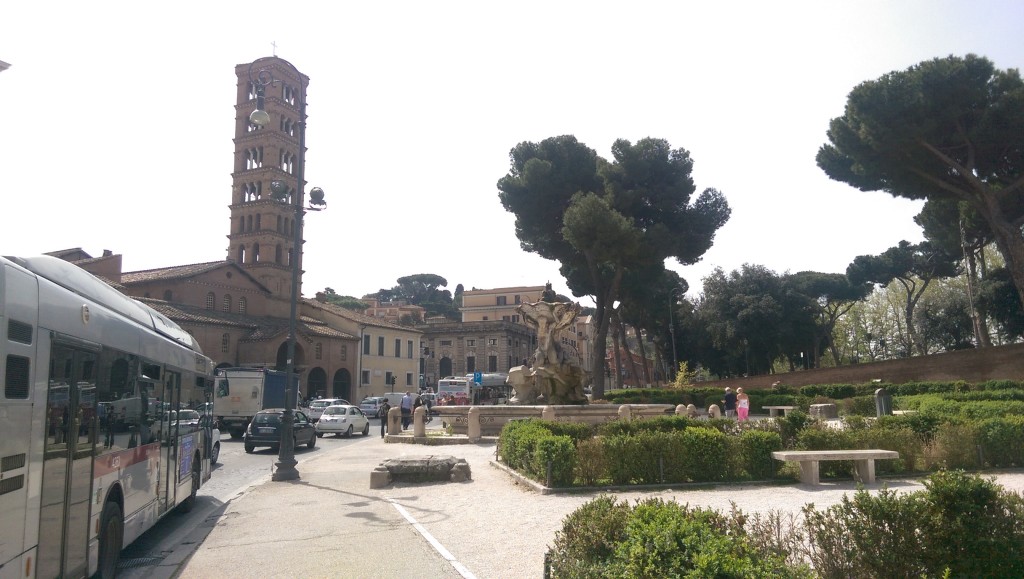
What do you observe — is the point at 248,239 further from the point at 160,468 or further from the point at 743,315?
the point at 160,468

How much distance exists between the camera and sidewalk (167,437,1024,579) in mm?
6512

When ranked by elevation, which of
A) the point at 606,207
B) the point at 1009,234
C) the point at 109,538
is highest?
the point at 606,207

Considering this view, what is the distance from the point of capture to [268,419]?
68.1 ft

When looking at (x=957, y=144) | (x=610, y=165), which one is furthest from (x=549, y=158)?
(x=957, y=144)

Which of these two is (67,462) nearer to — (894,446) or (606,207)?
(894,446)

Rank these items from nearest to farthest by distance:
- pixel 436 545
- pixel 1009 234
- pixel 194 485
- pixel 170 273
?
pixel 436 545, pixel 194 485, pixel 1009 234, pixel 170 273

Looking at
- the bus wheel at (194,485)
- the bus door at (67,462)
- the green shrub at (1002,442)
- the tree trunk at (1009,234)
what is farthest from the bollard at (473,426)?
the tree trunk at (1009,234)

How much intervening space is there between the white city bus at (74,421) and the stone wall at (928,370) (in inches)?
1600

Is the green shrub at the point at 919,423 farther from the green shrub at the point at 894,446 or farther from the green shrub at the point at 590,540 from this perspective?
the green shrub at the point at 590,540

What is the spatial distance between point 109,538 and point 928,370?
4329 cm

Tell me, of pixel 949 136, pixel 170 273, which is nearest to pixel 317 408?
pixel 170 273

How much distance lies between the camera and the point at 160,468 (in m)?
8.07

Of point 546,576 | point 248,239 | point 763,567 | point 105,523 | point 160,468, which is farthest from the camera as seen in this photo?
point 248,239

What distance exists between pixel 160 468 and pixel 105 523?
221cm
